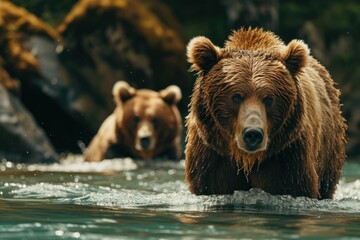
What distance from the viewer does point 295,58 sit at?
7.79m

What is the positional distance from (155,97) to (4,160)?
268 cm

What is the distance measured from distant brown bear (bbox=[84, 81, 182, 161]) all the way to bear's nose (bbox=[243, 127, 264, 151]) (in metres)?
7.65

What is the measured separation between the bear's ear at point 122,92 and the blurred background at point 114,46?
177 centimetres

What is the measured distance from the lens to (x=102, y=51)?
18047 millimetres

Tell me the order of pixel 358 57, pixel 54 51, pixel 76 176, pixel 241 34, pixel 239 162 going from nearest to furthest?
pixel 239 162, pixel 241 34, pixel 76 176, pixel 54 51, pixel 358 57

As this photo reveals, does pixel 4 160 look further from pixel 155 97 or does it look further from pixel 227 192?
pixel 227 192

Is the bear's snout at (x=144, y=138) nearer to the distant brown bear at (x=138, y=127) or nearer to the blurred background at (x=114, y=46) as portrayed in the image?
the distant brown bear at (x=138, y=127)

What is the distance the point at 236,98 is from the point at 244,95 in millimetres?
73

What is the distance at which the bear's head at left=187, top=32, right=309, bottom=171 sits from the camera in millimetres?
7438

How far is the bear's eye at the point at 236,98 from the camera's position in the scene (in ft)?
24.5

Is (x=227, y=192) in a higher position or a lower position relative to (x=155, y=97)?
lower

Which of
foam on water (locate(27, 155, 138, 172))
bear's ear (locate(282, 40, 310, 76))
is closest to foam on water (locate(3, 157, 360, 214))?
bear's ear (locate(282, 40, 310, 76))

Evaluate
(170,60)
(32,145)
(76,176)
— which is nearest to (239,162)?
(76,176)

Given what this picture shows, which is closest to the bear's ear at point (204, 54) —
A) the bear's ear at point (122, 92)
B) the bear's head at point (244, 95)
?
the bear's head at point (244, 95)
